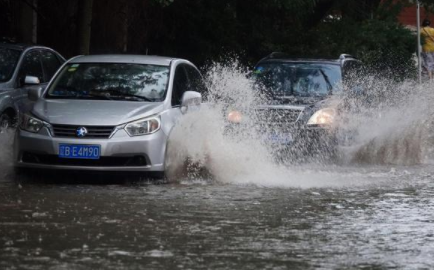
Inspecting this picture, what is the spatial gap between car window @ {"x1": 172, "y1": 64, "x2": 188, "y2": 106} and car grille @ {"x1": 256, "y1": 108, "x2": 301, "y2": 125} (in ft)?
4.49

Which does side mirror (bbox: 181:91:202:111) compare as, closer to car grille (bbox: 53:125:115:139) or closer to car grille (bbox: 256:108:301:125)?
car grille (bbox: 53:125:115:139)

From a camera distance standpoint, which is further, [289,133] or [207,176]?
[289,133]

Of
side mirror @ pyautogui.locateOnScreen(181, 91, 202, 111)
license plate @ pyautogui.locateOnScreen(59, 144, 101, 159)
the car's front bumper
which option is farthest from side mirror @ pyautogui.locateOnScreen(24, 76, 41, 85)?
license plate @ pyautogui.locateOnScreen(59, 144, 101, 159)

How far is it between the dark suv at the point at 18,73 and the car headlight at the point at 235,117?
2.69 meters

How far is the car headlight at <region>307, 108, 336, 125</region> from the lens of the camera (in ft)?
50.3

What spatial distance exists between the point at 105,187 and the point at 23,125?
128 centimetres

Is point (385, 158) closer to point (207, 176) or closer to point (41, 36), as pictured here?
point (207, 176)

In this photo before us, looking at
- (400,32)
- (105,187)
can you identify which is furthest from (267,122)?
(400,32)

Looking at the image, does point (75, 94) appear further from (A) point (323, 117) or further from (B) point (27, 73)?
(A) point (323, 117)

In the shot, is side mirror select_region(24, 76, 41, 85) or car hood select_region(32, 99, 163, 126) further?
side mirror select_region(24, 76, 41, 85)

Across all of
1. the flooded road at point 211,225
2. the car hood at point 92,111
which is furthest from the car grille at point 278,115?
the car hood at point 92,111

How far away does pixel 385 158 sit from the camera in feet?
54.9

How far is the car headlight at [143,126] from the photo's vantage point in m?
12.5

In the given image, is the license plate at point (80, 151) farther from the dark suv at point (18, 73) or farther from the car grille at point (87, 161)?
the dark suv at point (18, 73)
